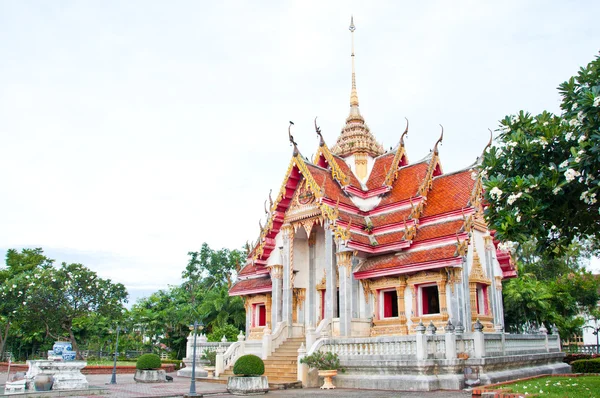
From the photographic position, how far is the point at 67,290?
31219 millimetres

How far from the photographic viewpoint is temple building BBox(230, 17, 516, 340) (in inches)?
676

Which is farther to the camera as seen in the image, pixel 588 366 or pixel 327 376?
pixel 588 366

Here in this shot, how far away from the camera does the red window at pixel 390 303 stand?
1825 centimetres

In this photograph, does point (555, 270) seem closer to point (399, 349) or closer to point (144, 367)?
point (399, 349)

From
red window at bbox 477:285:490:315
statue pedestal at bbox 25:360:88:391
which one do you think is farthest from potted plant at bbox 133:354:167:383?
red window at bbox 477:285:490:315

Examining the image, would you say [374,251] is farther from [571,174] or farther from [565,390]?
[571,174]

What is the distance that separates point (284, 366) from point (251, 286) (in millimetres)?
5787

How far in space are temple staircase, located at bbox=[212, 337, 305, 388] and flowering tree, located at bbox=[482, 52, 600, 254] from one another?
9.08 m

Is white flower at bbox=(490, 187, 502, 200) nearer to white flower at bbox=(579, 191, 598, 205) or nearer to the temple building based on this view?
white flower at bbox=(579, 191, 598, 205)

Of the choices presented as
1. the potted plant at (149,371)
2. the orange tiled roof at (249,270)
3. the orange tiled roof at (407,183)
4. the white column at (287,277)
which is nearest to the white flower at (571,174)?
the orange tiled roof at (407,183)

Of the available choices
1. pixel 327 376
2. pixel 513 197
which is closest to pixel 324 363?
pixel 327 376

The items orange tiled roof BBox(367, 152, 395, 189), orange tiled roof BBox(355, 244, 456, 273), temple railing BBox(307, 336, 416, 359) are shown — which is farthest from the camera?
orange tiled roof BBox(367, 152, 395, 189)

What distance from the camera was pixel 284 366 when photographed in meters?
17.6

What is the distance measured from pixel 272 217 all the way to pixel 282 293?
120 inches
